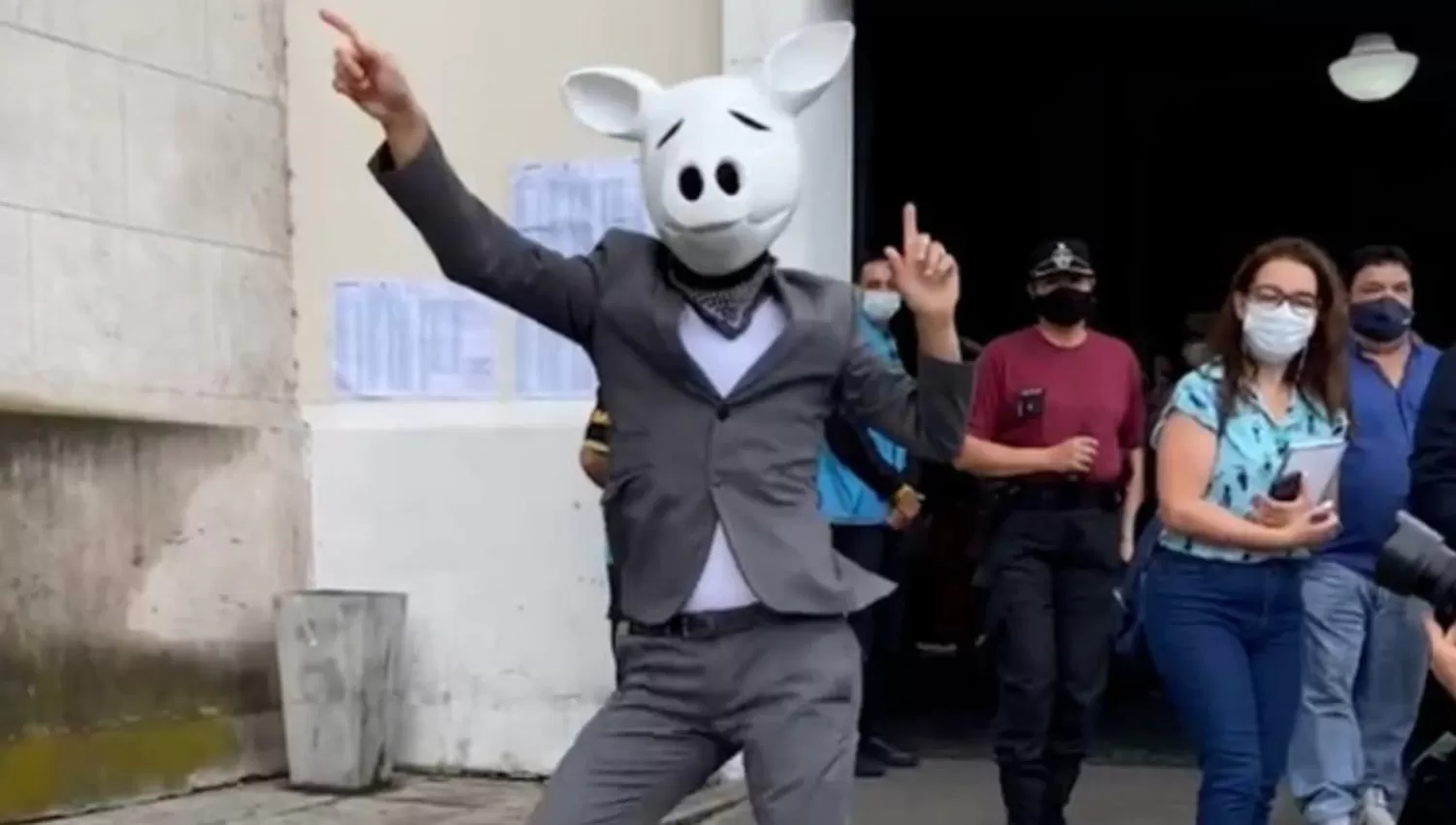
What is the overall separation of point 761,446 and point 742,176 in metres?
0.51

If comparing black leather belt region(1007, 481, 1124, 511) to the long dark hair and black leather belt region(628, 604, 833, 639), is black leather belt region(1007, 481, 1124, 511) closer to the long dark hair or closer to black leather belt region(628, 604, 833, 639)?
the long dark hair

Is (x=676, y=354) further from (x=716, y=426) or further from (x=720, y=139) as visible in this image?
(x=720, y=139)

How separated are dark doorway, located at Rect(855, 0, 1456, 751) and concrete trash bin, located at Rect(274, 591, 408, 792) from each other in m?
5.29

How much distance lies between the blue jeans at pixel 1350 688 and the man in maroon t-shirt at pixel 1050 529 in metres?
0.81

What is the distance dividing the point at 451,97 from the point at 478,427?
1219 millimetres

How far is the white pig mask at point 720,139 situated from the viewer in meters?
3.70

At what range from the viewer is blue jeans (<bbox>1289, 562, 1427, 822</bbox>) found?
508 centimetres

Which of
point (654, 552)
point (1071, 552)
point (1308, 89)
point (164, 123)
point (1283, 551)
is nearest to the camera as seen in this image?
point (654, 552)

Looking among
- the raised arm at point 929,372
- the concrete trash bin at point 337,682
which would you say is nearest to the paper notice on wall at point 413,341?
the concrete trash bin at point 337,682

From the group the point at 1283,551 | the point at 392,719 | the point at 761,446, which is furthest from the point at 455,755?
the point at 761,446

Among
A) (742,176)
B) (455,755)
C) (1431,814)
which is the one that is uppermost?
(742,176)

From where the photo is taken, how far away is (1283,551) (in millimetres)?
4855

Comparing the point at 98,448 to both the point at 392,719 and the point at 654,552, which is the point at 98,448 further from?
the point at 654,552

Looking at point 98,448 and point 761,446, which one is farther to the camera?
point 98,448
